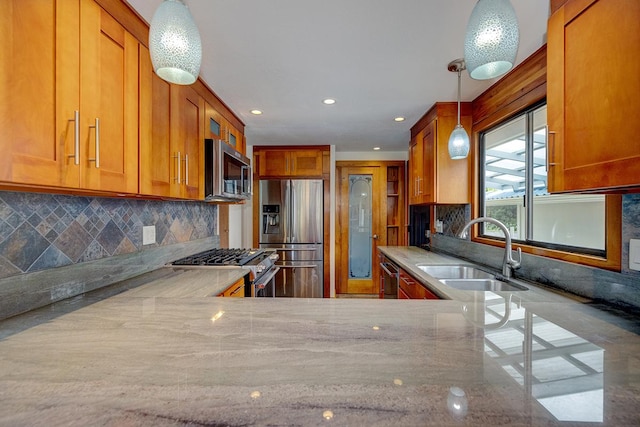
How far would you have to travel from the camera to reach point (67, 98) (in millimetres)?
989

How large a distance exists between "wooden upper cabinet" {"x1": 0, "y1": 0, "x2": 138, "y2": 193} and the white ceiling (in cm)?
41

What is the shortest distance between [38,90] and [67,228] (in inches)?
27.0

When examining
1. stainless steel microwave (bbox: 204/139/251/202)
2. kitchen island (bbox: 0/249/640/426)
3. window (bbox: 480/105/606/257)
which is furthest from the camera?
stainless steel microwave (bbox: 204/139/251/202)

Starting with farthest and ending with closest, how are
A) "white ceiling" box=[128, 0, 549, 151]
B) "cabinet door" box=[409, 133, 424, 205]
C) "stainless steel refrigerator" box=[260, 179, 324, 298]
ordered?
1. "stainless steel refrigerator" box=[260, 179, 324, 298]
2. "cabinet door" box=[409, 133, 424, 205]
3. "white ceiling" box=[128, 0, 549, 151]

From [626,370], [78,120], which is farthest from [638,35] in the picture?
[78,120]

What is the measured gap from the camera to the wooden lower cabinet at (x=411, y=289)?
187 centimetres

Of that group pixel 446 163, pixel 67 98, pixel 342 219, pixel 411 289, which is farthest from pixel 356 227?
pixel 67 98

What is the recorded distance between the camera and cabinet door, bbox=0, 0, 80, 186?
0.81m

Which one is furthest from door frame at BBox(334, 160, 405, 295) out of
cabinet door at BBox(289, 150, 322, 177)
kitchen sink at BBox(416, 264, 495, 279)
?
kitchen sink at BBox(416, 264, 495, 279)

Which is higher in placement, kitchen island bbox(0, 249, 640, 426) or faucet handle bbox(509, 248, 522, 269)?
faucet handle bbox(509, 248, 522, 269)

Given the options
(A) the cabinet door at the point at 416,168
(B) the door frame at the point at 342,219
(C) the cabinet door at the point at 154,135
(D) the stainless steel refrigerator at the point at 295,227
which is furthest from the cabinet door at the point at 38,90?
(B) the door frame at the point at 342,219

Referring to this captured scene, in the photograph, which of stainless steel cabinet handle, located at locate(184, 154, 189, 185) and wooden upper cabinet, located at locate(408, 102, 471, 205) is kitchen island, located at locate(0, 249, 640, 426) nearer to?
stainless steel cabinet handle, located at locate(184, 154, 189, 185)

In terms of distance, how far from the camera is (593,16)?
94 cm

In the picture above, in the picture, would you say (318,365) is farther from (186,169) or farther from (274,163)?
(274,163)
